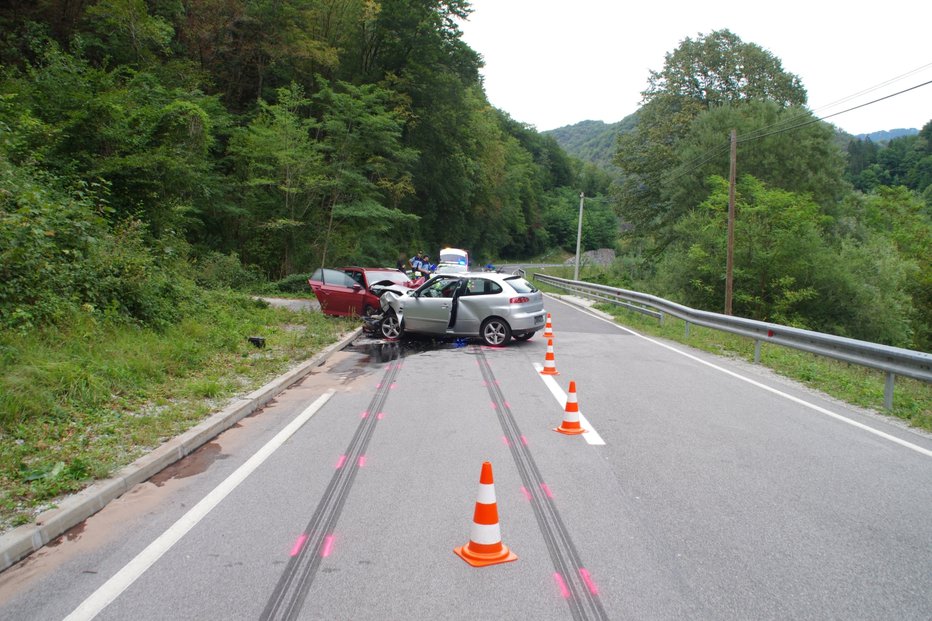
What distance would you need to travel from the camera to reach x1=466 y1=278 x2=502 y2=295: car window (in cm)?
1313

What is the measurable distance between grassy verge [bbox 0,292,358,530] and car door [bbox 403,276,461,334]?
9.27 feet

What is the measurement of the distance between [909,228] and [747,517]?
54.1 m

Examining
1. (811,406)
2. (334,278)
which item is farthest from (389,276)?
(811,406)

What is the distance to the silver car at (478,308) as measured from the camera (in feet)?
42.9

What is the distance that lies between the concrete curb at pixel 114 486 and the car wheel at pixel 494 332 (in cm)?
600

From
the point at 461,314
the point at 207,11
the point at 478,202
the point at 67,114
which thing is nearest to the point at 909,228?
the point at 478,202

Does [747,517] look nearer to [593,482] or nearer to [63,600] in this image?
[593,482]

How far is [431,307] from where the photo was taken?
43.9ft

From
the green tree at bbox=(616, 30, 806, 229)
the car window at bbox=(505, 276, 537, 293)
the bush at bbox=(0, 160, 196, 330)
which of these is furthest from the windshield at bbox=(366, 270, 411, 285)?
the green tree at bbox=(616, 30, 806, 229)

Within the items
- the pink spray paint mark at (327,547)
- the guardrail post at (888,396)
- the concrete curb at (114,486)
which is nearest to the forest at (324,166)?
the concrete curb at (114,486)

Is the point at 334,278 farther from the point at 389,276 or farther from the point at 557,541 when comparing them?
the point at 557,541

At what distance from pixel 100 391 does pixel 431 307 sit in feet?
24.4

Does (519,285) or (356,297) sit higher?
(519,285)

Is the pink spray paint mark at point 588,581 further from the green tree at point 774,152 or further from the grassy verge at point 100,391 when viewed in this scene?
the green tree at point 774,152
